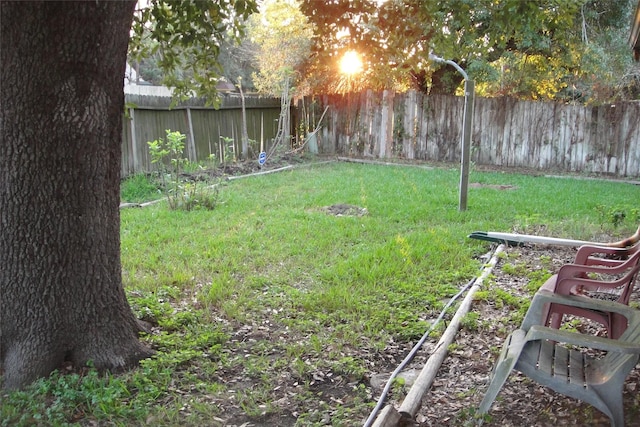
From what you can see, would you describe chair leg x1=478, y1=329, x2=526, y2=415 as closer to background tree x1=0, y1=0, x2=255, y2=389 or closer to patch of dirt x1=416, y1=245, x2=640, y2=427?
patch of dirt x1=416, y1=245, x2=640, y2=427

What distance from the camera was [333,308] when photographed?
453cm

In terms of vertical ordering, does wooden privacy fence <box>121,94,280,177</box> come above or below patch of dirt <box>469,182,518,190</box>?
above

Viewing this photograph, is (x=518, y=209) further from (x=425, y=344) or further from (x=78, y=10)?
(x=78, y=10)

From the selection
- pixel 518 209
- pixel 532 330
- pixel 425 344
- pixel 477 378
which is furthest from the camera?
pixel 518 209

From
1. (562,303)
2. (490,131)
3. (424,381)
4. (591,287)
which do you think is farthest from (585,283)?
(490,131)

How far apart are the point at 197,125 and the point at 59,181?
33.1 feet

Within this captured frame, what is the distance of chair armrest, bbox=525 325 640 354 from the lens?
2502mm

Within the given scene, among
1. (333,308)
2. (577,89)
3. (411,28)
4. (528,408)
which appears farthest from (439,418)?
(577,89)

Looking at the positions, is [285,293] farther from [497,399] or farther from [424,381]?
[497,399]

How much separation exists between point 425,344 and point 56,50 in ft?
9.90

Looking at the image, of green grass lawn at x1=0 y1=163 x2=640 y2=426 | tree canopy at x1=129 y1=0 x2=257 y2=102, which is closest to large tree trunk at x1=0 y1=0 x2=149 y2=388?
green grass lawn at x1=0 y1=163 x2=640 y2=426

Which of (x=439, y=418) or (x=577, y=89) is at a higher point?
(x=577, y=89)

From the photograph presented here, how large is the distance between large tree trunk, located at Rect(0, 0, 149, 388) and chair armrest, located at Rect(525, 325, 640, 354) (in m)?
2.42

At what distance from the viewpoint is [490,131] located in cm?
1430
